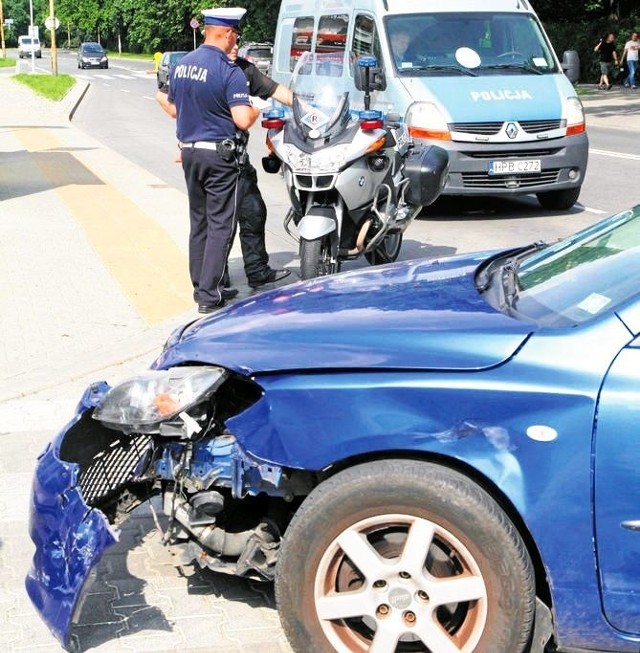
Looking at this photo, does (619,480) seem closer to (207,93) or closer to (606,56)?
(207,93)

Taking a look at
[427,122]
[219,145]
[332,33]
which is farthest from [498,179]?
[219,145]

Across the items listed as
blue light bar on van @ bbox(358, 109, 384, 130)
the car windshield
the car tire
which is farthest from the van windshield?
the car tire

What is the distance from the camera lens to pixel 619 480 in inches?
118

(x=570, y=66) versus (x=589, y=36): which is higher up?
(x=570, y=66)

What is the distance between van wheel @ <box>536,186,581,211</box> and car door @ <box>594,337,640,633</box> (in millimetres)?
9280

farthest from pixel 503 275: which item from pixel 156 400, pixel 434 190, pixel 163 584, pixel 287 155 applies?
pixel 434 190

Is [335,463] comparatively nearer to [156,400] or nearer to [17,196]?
[156,400]

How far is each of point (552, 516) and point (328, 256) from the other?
198 inches

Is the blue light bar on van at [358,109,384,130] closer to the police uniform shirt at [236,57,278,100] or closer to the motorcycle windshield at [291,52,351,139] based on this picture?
the motorcycle windshield at [291,52,351,139]

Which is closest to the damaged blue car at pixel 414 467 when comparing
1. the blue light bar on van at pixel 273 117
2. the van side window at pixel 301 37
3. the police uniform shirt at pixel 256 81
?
the blue light bar on van at pixel 273 117

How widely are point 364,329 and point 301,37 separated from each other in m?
12.1

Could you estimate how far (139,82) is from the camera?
51.8 meters

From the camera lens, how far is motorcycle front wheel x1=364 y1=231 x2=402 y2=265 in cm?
903

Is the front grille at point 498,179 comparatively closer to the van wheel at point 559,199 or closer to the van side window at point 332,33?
the van wheel at point 559,199
